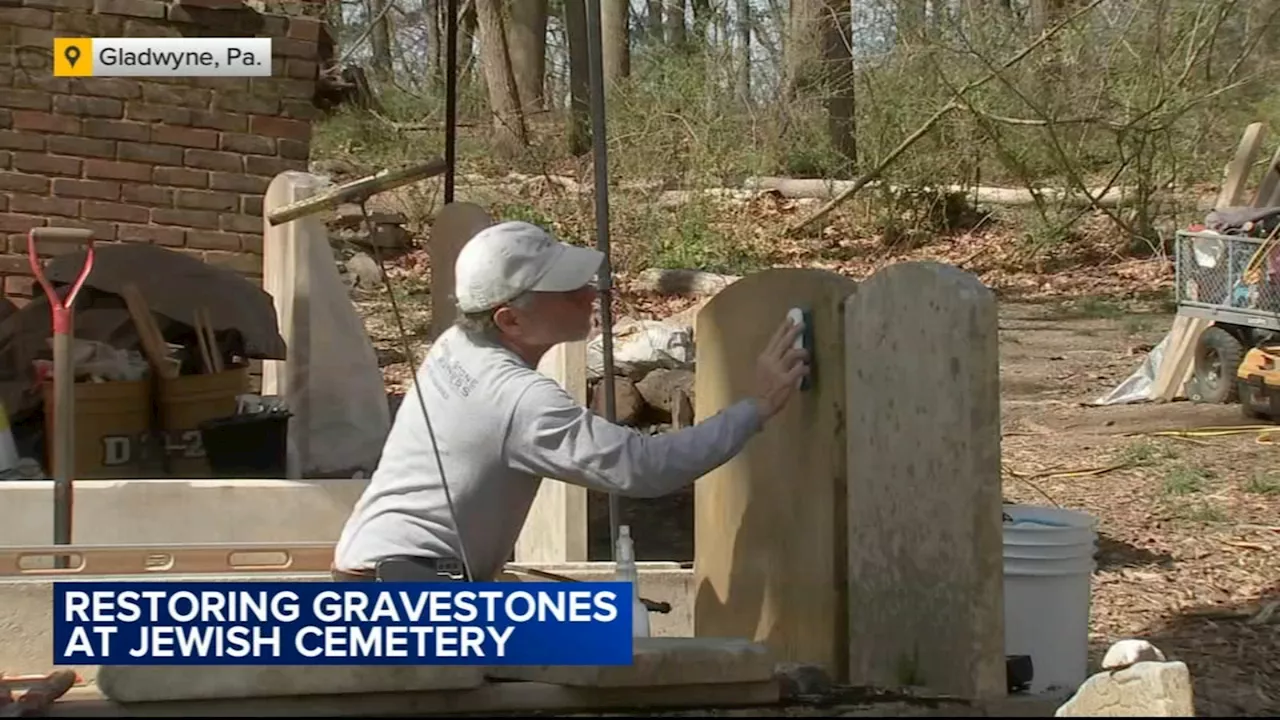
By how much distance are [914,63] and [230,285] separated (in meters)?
11.3

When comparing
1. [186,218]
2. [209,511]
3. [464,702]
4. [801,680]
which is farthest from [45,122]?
[801,680]

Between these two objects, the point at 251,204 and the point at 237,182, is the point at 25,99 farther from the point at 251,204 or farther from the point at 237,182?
the point at 251,204

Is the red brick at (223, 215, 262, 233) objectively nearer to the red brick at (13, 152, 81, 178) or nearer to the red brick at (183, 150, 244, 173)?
the red brick at (183, 150, 244, 173)

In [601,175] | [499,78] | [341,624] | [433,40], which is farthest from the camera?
[433,40]

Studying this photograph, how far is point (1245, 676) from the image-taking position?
16.1 feet

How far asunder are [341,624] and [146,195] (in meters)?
5.63

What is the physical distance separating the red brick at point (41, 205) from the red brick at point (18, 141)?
0.81 ft

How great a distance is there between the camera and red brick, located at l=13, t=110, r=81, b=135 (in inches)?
322

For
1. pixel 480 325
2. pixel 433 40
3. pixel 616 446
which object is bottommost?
pixel 616 446

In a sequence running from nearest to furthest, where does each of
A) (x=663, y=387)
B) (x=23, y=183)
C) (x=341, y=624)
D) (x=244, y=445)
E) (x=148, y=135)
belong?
(x=341, y=624)
(x=244, y=445)
(x=663, y=387)
(x=23, y=183)
(x=148, y=135)

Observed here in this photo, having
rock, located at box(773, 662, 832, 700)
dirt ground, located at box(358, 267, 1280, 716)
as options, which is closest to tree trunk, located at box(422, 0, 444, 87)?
dirt ground, located at box(358, 267, 1280, 716)

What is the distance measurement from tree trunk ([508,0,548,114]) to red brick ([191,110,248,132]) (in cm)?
1119

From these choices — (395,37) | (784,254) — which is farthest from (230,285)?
(395,37)

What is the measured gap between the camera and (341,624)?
126 inches
